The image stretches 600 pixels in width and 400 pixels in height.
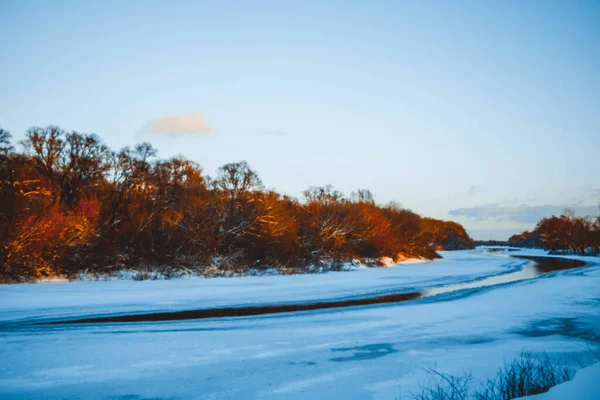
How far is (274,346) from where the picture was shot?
8930 mm

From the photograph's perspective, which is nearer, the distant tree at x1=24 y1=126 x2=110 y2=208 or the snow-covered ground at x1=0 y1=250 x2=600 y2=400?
the snow-covered ground at x1=0 y1=250 x2=600 y2=400

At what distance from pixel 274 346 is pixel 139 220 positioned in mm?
23610

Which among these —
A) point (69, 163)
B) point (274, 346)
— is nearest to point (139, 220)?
point (69, 163)

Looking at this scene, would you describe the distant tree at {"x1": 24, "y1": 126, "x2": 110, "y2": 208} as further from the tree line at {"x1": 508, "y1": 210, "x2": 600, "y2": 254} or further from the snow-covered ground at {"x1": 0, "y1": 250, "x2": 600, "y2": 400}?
A: the tree line at {"x1": 508, "y1": 210, "x2": 600, "y2": 254}

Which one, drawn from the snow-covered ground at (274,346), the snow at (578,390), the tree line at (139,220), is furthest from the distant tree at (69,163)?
the snow at (578,390)

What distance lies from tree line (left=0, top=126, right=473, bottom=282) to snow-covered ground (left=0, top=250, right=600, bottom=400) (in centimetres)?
855

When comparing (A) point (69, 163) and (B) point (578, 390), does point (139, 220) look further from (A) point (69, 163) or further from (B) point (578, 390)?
(B) point (578, 390)

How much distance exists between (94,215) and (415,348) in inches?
971

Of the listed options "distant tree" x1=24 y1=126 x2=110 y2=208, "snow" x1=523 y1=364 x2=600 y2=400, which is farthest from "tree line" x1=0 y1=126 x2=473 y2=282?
"snow" x1=523 y1=364 x2=600 y2=400

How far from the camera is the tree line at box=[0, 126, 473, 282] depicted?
2355cm

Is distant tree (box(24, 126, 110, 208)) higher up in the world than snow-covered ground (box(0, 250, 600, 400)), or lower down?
higher up

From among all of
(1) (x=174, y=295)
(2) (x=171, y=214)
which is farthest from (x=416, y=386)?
(2) (x=171, y=214)

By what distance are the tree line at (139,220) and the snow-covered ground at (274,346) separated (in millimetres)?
8547

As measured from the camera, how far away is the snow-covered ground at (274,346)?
6.38 metres
